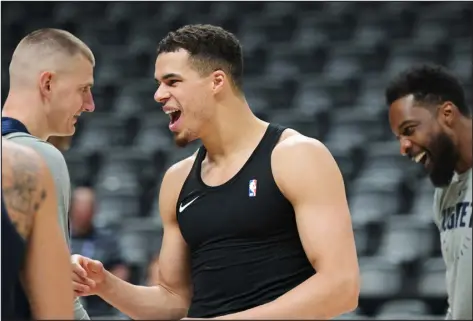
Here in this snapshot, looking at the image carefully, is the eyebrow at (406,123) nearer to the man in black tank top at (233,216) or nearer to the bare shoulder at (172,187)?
the man in black tank top at (233,216)

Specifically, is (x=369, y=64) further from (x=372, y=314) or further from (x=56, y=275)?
(x=56, y=275)

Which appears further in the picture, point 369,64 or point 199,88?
point 369,64

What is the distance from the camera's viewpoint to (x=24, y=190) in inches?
78.6

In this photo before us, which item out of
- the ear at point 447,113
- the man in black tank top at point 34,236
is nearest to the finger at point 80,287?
the man in black tank top at point 34,236

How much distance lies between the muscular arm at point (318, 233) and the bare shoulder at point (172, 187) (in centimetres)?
43

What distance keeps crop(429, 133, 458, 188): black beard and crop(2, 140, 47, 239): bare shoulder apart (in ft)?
5.60

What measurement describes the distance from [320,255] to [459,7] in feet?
20.1

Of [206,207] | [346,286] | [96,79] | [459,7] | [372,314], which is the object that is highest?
[459,7]

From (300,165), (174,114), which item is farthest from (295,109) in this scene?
(300,165)

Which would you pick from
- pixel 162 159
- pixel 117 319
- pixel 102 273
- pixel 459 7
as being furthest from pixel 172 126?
pixel 459 7

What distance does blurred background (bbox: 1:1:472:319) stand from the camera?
583 centimetres

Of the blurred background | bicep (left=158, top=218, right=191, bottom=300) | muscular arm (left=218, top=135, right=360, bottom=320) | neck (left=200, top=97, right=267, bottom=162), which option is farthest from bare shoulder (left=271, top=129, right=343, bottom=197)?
the blurred background

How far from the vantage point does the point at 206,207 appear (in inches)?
113

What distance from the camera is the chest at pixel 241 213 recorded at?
2.77m
